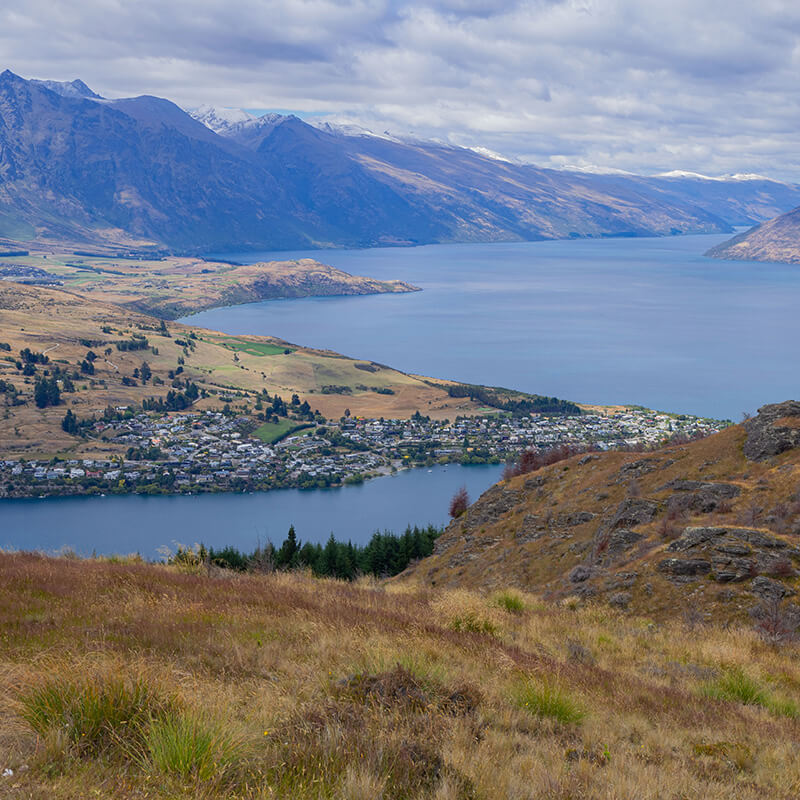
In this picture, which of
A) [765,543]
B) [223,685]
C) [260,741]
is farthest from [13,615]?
[765,543]

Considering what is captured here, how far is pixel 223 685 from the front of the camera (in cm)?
645

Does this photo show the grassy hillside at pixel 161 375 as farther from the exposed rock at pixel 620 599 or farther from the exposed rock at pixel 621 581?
the exposed rock at pixel 620 599

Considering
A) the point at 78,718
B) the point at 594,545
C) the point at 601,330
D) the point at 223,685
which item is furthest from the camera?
the point at 601,330

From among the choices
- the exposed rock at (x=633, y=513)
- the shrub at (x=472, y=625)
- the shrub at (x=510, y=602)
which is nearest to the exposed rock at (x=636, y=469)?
the exposed rock at (x=633, y=513)

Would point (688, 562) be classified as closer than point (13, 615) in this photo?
No

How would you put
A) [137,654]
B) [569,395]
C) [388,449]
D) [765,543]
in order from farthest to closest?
[569,395], [388,449], [765,543], [137,654]

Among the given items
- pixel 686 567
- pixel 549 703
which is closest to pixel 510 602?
pixel 686 567

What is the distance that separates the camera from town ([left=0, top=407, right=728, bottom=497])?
320 ft

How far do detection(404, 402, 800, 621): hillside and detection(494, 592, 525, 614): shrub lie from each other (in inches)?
148

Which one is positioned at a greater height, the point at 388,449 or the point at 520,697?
the point at 520,697

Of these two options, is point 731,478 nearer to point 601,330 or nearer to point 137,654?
point 137,654

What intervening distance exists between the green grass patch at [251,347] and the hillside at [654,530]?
15160 cm

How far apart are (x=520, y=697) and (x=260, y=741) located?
280cm

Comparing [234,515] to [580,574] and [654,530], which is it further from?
[654,530]
